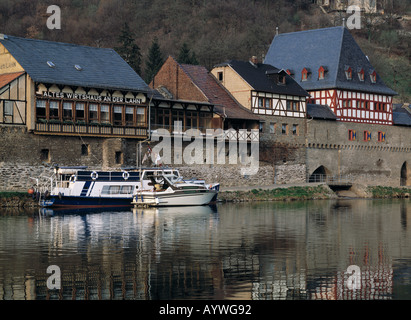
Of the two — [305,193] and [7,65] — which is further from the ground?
[7,65]

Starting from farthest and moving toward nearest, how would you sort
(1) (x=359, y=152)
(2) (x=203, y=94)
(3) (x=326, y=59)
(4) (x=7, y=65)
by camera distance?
(1) (x=359, y=152), (3) (x=326, y=59), (2) (x=203, y=94), (4) (x=7, y=65)

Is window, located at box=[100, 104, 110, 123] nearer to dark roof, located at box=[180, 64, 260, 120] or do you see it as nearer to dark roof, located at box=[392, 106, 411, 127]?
dark roof, located at box=[180, 64, 260, 120]

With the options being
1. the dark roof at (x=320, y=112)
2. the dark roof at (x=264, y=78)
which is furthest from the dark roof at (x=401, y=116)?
the dark roof at (x=264, y=78)

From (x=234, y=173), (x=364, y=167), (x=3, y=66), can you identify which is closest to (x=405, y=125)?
(x=364, y=167)

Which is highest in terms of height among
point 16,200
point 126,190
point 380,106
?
point 380,106

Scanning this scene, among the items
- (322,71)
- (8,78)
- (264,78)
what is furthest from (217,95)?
(8,78)

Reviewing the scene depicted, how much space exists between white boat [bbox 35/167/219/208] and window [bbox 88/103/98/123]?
4168mm

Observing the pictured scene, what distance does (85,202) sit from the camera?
5116 centimetres

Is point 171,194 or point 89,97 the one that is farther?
point 89,97

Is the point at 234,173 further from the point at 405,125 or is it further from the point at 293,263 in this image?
the point at 293,263

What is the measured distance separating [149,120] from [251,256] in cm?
3164

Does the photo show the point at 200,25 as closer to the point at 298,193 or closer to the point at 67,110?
the point at 298,193

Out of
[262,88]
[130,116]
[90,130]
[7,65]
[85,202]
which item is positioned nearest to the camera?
[85,202]

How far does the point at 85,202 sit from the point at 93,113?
7.81 meters
